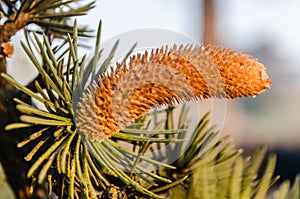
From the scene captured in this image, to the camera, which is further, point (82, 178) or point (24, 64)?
point (24, 64)

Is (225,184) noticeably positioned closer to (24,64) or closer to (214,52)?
(214,52)

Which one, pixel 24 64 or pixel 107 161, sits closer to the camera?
pixel 107 161

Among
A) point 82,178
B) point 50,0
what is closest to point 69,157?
point 82,178

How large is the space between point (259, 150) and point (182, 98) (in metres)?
0.06

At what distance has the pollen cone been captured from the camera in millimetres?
→ 206

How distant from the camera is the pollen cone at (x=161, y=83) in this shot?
0.68 ft

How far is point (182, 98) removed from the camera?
0.21 metres

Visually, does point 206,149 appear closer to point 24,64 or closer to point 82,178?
point 82,178

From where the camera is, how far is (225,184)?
0.62 feet

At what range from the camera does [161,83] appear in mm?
207

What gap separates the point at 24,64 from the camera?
392mm

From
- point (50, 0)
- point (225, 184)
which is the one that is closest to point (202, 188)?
point (225, 184)

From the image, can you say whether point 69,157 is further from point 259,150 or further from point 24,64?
Answer: point 24,64

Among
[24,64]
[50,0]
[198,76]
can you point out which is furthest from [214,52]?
[24,64]
